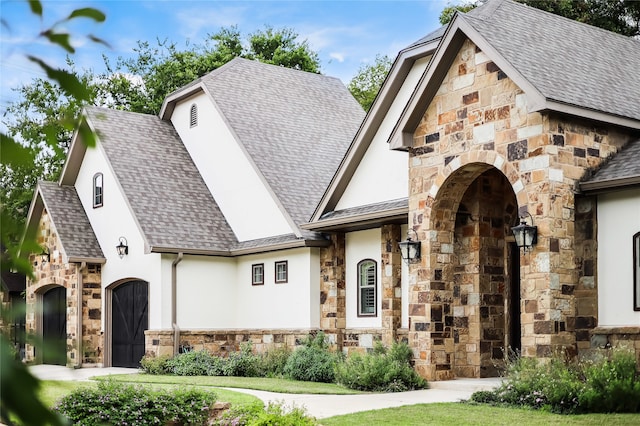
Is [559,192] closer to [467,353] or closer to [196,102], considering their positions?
[467,353]

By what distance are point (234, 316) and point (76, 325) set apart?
4035 millimetres

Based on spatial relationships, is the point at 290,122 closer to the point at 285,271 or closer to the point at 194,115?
the point at 194,115

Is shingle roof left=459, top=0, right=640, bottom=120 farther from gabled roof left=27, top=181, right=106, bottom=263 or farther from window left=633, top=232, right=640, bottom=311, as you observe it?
gabled roof left=27, top=181, right=106, bottom=263

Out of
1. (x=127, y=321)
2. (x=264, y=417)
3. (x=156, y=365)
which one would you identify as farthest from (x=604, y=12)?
(x=264, y=417)

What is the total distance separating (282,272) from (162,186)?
172 inches

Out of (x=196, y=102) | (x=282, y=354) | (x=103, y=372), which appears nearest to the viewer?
(x=282, y=354)

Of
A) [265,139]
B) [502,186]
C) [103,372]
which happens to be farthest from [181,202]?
[502,186]

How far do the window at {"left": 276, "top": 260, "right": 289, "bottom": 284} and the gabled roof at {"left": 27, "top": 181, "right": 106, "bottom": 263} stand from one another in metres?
4.96

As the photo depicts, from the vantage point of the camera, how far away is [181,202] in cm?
2312

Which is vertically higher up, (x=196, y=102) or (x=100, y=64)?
(x=100, y=64)

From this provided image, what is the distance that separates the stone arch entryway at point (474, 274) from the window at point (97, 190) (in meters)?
11.1

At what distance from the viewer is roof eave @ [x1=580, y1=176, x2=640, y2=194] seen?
13.2 metres

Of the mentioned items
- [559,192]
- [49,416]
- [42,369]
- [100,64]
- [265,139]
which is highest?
[100,64]

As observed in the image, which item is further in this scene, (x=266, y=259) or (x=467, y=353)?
(x=266, y=259)
